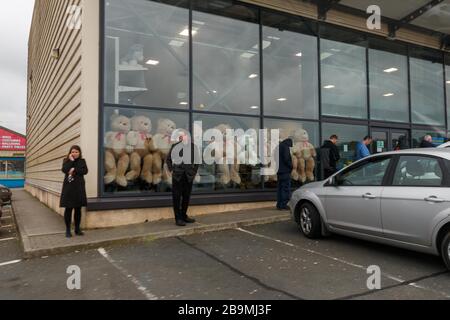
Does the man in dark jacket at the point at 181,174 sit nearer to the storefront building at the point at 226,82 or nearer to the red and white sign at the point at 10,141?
the storefront building at the point at 226,82

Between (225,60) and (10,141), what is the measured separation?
31905mm

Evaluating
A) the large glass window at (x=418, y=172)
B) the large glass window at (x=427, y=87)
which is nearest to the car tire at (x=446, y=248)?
the large glass window at (x=418, y=172)

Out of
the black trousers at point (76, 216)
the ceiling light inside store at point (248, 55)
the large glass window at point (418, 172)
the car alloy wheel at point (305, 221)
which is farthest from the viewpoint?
the ceiling light inside store at point (248, 55)

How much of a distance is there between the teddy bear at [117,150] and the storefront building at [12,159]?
2803cm

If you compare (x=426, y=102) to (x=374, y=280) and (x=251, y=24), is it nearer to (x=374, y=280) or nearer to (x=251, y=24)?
(x=251, y=24)

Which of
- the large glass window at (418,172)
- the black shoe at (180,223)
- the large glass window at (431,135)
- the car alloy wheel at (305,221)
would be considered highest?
the large glass window at (431,135)

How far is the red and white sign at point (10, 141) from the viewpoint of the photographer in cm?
3456

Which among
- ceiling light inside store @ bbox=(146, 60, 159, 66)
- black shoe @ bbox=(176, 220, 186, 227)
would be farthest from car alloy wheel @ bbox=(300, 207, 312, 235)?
ceiling light inside store @ bbox=(146, 60, 159, 66)

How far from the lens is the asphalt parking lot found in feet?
13.8

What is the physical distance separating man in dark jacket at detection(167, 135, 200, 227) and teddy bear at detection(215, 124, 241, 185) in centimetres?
189

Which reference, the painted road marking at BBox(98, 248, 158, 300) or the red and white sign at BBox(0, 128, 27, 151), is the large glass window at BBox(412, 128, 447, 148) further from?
the red and white sign at BBox(0, 128, 27, 151)

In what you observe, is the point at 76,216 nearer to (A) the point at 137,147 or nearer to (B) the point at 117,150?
(B) the point at 117,150
